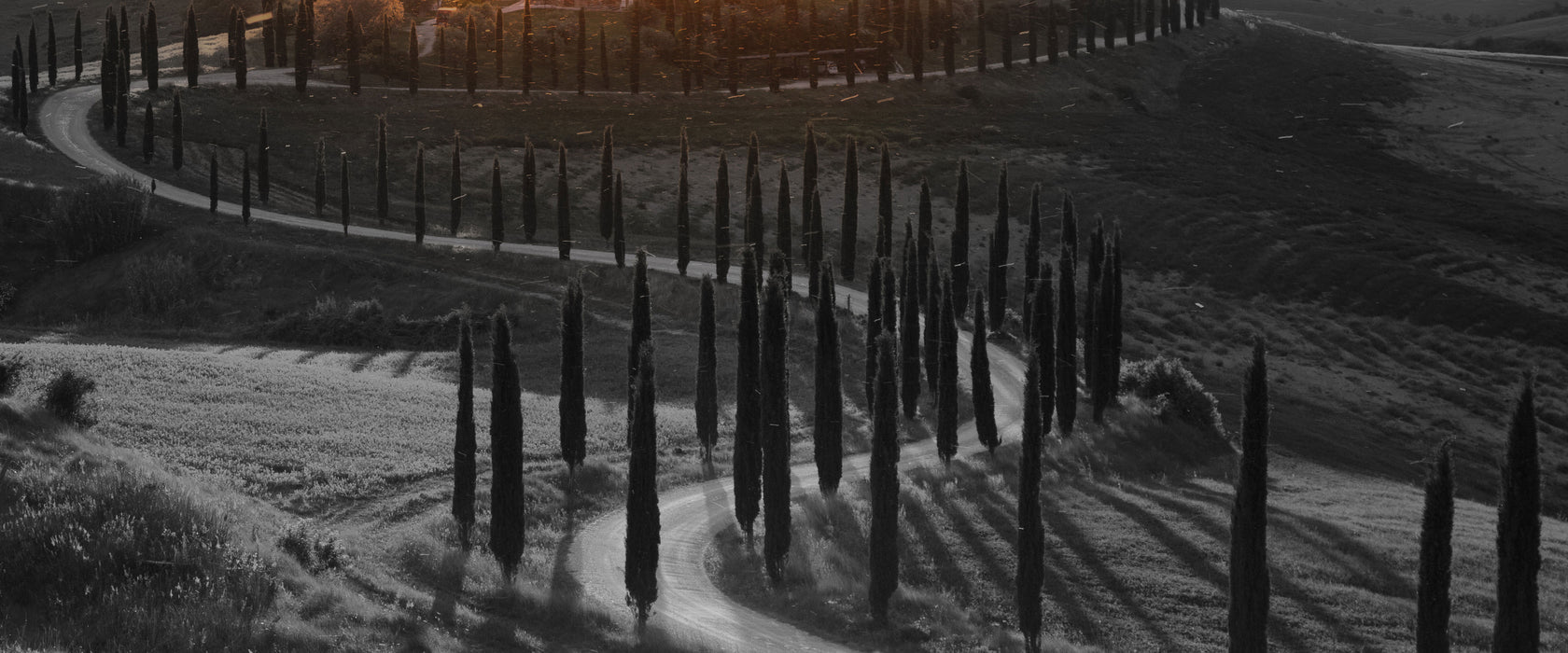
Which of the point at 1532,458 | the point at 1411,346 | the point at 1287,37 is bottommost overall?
the point at 1411,346

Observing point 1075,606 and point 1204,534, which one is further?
point 1204,534

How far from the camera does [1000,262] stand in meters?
74.1

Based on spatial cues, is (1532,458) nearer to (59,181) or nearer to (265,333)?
(265,333)

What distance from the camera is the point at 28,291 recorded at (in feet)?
232

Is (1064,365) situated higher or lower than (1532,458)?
lower

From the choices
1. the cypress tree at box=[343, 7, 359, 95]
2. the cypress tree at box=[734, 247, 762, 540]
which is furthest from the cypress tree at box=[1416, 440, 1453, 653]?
the cypress tree at box=[343, 7, 359, 95]

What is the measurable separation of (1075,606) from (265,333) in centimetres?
4729

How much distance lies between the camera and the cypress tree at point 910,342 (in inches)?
2114

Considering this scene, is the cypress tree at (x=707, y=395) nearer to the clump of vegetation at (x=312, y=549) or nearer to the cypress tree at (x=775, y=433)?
the cypress tree at (x=775, y=433)

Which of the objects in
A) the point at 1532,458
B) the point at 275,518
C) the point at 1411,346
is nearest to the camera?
the point at 1532,458

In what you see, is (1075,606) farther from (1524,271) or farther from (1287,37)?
(1287,37)

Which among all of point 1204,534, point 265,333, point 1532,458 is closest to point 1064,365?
point 1204,534

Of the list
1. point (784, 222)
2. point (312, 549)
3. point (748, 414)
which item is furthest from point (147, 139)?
point (312, 549)

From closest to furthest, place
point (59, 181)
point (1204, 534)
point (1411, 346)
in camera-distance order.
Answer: point (1204, 534) → point (1411, 346) → point (59, 181)
